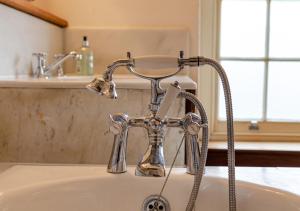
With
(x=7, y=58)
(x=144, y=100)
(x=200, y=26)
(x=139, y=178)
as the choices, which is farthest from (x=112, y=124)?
(x=200, y=26)

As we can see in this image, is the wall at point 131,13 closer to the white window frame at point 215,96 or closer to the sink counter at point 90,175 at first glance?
the white window frame at point 215,96

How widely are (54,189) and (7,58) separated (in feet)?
2.05

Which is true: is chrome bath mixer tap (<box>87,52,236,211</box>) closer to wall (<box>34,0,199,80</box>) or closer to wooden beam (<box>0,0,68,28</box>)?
wooden beam (<box>0,0,68,28</box>)

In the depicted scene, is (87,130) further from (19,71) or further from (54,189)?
(19,71)

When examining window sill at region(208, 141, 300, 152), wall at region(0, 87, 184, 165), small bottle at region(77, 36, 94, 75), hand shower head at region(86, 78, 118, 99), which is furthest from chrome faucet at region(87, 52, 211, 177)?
small bottle at region(77, 36, 94, 75)

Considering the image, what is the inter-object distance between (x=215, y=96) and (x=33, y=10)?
2.81ft

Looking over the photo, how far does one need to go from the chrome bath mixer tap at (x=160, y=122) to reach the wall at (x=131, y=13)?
0.93 metres

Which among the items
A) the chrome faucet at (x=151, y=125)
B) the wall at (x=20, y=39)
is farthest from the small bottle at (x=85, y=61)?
the chrome faucet at (x=151, y=125)

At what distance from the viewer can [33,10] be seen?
1341 millimetres

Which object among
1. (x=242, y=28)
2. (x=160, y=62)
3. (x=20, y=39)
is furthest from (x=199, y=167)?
(x=242, y=28)

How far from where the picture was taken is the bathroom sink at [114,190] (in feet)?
2.27

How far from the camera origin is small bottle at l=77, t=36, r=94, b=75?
5.25ft

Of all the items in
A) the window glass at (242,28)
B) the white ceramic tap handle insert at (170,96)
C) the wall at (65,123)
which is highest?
the window glass at (242,28)

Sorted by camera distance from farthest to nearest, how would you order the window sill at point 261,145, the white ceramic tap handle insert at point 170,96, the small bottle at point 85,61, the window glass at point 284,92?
the window glass at point 284,92, the small bottle at point 85,61, the window sill at point 261,145, the white ceramic tap handle insert at point 170,96
